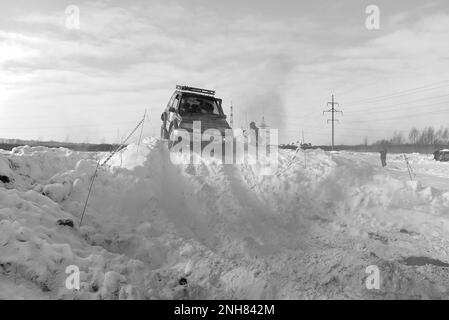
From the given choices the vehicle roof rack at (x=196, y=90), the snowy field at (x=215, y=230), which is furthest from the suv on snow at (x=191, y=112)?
the snowy field at (x=215, y=230)

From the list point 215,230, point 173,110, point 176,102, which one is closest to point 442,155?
point 176,102

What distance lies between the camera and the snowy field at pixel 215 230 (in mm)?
5211

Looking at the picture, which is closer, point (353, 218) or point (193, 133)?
point (353, 218)

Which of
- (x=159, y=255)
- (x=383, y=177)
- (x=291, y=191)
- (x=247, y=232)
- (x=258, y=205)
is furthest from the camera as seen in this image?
(x=383, y=177)

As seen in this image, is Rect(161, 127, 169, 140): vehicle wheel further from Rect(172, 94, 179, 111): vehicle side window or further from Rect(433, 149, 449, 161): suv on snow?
Rect(433, 149, 449, 161): suv on snow

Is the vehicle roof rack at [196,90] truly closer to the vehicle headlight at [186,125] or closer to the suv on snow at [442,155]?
the vehicle headlight at [186,125]

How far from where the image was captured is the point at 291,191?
8.98 m

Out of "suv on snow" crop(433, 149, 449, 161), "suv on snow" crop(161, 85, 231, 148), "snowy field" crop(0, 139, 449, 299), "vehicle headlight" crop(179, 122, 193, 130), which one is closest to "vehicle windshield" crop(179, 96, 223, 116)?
"suv on snow" crop(161, 85, 231, 148)

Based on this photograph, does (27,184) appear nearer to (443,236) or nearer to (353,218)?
(353,218)

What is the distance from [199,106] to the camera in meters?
13.4

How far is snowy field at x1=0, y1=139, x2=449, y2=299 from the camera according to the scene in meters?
5.21

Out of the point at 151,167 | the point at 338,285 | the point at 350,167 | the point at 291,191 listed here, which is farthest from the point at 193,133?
the point at 338,285

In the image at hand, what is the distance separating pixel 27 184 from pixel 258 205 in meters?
4.95

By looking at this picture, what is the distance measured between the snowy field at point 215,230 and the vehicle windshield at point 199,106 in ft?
8.89
